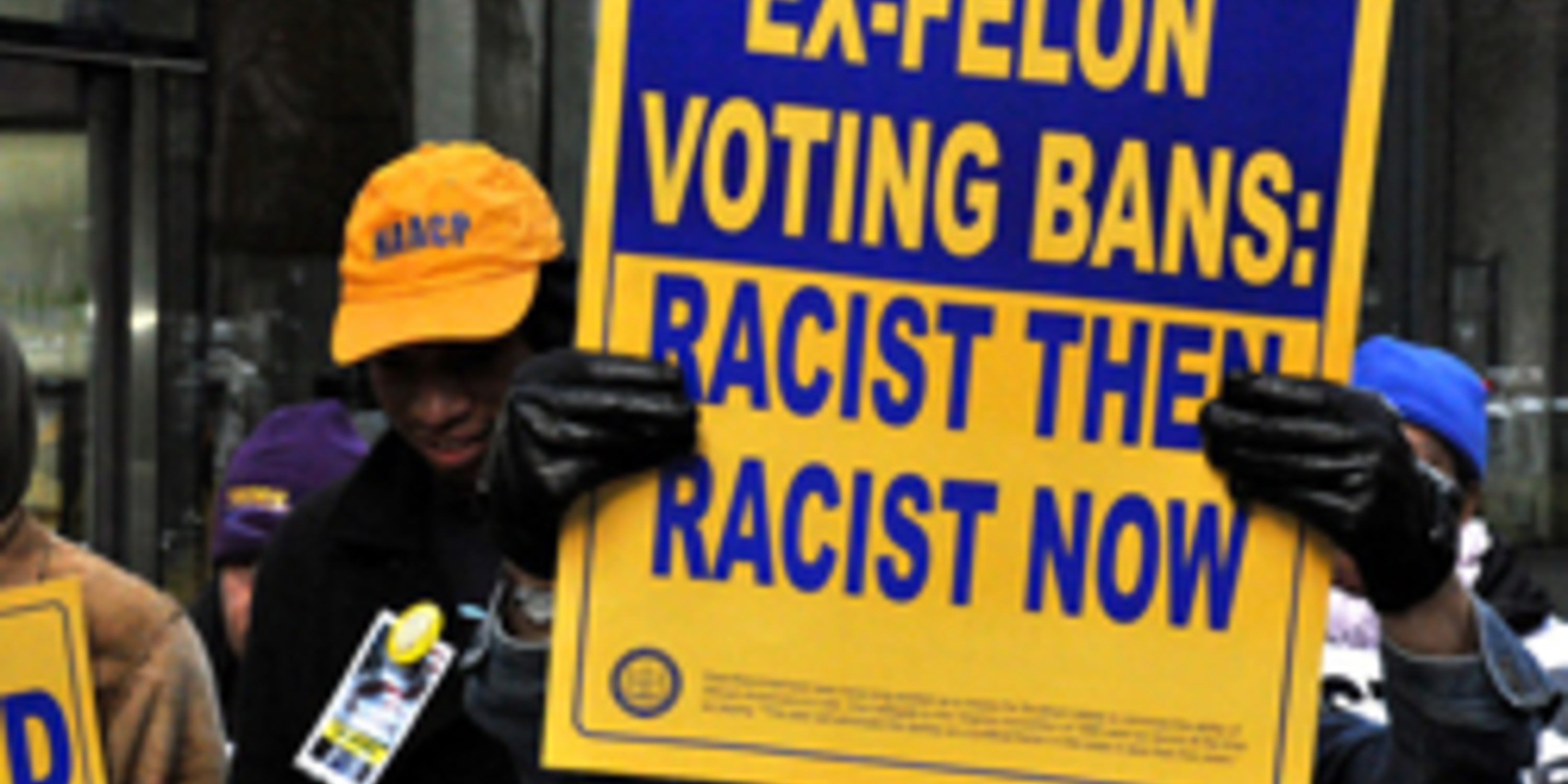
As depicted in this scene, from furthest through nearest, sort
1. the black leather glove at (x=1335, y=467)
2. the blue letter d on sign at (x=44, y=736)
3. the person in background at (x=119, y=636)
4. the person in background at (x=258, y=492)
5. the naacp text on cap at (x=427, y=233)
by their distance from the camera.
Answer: the person in background at (x=258, y=492) < the naacp text on cap at (x=427, y=233) < the person in background at (x=119, y=636) < the blue letter d on sign at (x=44, y=736) < the black leather glove at (x=1335, y=467)

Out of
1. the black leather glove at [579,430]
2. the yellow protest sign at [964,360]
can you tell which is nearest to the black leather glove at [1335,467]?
the yellow protest sign at [964,360]

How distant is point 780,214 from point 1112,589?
39 centimetres

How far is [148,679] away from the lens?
Result: 6.96ft

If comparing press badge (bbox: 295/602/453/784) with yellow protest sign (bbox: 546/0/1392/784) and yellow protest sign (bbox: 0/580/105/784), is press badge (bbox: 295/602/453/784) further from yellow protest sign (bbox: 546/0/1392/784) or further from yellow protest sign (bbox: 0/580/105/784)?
yellow protest sign (bbox: 546/0/1392/784)

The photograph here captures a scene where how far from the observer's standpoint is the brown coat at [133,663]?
82.8 inches

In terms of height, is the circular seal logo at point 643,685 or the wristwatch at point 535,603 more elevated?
the wristwatch at point 535,603

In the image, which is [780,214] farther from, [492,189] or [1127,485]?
[492,189]

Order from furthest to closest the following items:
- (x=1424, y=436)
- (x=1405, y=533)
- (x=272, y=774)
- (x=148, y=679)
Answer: (x=1424, y=436), (x=272, y=774), (x=148, y=679), (x=1405, y=533)

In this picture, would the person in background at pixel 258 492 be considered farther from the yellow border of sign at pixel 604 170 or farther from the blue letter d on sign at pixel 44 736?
the yellow border of sign at pixel 604 170

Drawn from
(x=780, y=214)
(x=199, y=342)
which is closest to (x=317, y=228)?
(x=199, y=342)

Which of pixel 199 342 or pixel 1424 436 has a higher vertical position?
pixel 1424 436

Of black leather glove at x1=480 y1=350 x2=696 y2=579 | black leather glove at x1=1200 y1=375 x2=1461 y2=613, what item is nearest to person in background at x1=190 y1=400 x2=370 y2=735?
black leather glove at x1=480 y1=350 x2=696 y2=579

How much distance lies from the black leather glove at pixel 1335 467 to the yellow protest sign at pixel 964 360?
3cm

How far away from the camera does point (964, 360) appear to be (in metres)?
1.63
